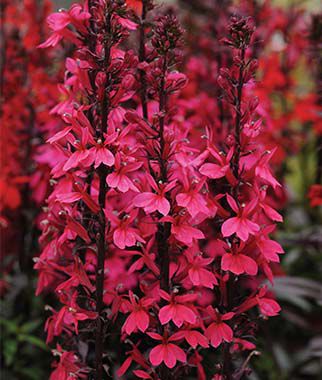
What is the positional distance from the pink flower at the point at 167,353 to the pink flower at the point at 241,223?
0.25m

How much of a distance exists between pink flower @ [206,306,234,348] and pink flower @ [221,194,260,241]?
187 mm

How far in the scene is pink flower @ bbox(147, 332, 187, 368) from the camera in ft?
4.36

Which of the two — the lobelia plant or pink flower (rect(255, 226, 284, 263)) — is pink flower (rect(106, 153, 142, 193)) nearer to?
the lobelia plant

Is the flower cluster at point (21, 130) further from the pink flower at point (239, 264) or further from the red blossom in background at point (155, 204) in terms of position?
the pink flower at point (239, 264)

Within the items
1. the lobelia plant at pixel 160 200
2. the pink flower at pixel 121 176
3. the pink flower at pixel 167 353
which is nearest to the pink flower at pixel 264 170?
the lobelia plant at pixel 160 200

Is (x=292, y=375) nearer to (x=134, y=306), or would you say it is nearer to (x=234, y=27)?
(x=134, y=306)

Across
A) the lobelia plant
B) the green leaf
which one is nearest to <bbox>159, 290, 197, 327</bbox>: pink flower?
the lobelia plant

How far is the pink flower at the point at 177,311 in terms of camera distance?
1.31 m

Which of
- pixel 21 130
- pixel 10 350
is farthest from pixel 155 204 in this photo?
pixel 21 130

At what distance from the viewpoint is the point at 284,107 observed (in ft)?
10.2

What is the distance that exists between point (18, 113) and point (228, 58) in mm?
844

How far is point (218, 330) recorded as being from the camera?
138 cm

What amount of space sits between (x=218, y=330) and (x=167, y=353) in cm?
12

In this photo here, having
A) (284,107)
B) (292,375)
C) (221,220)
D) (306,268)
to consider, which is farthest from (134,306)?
(284,107)
